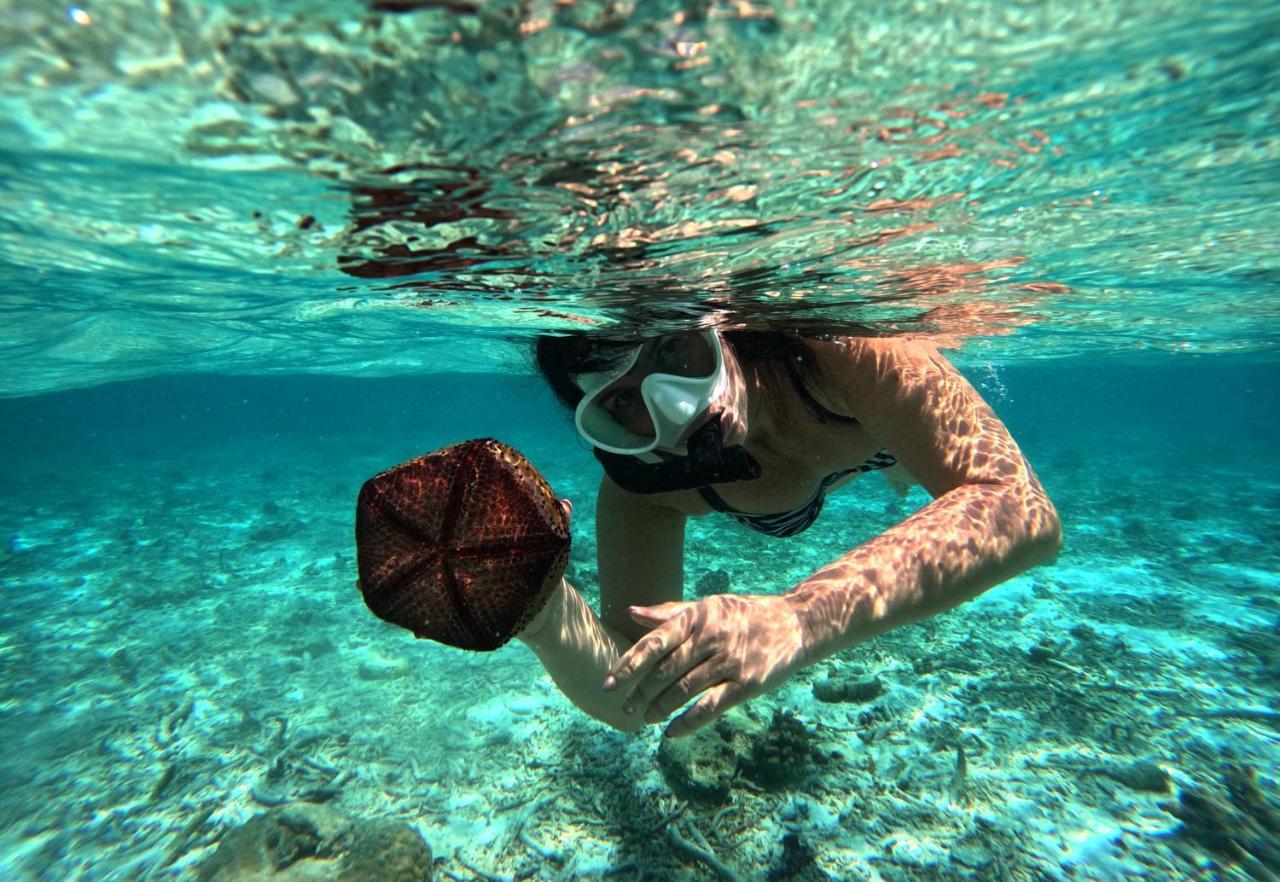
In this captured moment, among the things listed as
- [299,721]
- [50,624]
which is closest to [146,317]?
[50,624]

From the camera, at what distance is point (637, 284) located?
5551 mm

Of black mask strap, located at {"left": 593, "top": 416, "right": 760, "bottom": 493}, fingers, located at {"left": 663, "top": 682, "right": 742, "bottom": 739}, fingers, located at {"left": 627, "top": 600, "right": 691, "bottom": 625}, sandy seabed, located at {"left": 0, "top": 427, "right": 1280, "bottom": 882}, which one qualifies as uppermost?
black mask strap, located at {"left": 593, "top": 416, "right": 760, "bottom": 493}

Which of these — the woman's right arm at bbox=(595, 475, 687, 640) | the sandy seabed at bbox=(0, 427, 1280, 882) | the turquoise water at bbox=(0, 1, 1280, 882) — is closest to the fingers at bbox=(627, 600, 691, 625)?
the woman's right arm at bbox=(595, 475, 687, 640)

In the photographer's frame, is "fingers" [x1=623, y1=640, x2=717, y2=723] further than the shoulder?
No

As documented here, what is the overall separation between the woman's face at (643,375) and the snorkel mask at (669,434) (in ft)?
0.07

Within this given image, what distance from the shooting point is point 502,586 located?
5.99ft

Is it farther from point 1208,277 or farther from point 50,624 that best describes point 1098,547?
point 50,624

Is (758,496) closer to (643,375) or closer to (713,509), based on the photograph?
(713,509)

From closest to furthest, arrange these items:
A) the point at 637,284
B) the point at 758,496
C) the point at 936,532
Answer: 1. the point at 936,532
2. the point at 758,496
3. the point at 637,284

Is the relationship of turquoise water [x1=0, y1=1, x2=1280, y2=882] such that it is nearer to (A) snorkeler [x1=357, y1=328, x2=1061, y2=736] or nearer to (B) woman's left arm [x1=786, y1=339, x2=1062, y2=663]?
(A) snorkeler [x1=357, y1=328, x2=1061, y2=736]

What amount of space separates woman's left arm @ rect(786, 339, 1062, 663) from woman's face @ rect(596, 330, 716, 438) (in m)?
1.13

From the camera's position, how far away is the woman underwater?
188cm

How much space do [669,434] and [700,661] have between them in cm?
147

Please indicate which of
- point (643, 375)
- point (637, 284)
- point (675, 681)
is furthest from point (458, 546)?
point (637, 284)
